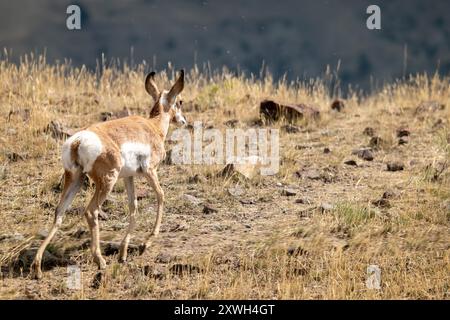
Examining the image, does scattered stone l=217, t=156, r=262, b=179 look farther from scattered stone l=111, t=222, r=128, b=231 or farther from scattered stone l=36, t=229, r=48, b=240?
scattered stone l=36, t=229, r=48, b=240

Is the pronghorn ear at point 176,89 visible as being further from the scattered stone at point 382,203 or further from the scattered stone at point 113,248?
the scattered stone at point 382,203

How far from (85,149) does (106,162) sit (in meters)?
0.29

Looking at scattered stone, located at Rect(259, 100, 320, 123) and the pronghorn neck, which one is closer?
the pronghorn neck

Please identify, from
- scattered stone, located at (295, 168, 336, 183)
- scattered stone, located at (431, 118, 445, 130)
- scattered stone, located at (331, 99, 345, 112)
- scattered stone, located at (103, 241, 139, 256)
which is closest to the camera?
scattered stone, located at (103, 241, 139, 256)

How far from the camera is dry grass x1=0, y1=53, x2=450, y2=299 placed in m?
9.69

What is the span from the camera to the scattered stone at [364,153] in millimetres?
14992

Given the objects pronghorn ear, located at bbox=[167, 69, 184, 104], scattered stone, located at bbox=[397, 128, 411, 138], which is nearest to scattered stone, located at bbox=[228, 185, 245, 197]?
pronghorn ear, located at bbox=[167, 69, 184, 104]

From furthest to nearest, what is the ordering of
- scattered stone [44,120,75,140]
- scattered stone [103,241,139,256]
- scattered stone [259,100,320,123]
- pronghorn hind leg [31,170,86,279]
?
1. scattered stone [259,100,320,123]
2. scattered stone [44,120,75,140]
3. scattered stone [103,241,139,256]
4. pronghorn hind leg [31,170,86,279]

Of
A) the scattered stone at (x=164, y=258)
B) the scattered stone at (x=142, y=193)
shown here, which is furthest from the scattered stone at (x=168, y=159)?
the scattered stone at (x=164, y=258)

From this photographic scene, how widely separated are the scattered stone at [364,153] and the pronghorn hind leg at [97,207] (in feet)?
20.6

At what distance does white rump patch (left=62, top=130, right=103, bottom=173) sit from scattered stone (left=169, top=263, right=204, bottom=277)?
1.41 meters

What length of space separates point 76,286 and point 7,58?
31.4 feet

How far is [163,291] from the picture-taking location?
9.45 m

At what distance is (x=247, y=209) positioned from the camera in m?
12.2
